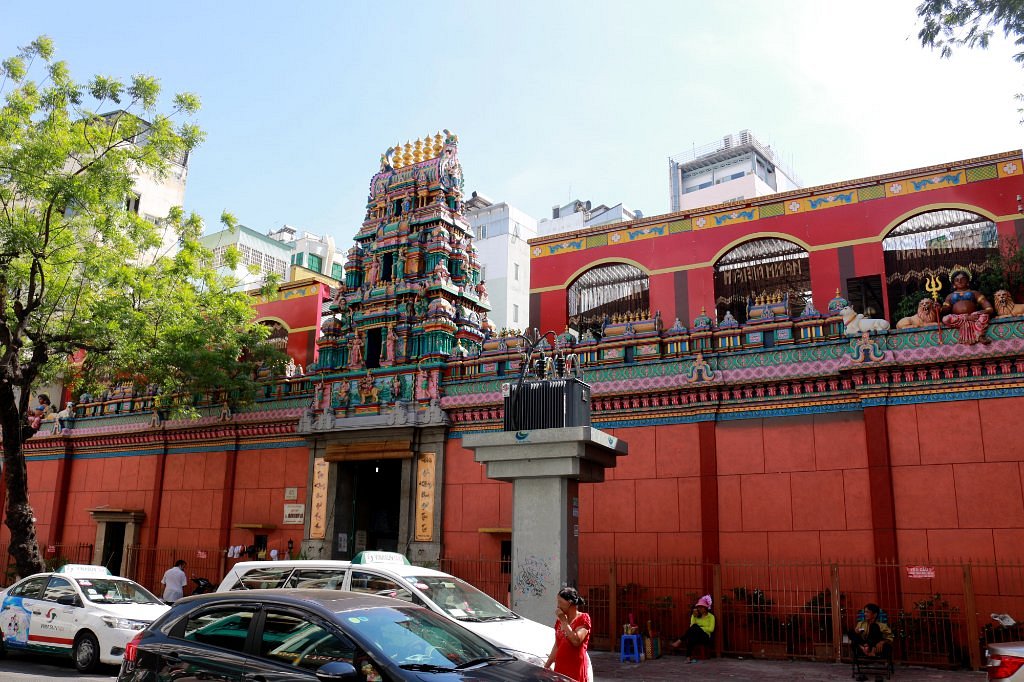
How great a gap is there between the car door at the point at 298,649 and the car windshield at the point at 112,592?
9075 mm

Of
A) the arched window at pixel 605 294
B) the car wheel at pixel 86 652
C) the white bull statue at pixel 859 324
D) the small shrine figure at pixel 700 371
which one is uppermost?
the arched window at pixel 605 294

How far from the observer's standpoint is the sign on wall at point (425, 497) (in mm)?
20266

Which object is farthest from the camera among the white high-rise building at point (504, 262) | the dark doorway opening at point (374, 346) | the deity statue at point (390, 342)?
the white high-rise building at point (504, 262)

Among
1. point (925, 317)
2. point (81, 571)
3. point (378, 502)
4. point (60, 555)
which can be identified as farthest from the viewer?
point (60, 555)

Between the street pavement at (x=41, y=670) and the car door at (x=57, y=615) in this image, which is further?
the car door at (x=57, y=615)

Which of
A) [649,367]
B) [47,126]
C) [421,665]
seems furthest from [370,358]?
[421,665]

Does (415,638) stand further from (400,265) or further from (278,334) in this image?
(278,334)

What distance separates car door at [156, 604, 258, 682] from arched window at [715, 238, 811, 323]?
17458 mm

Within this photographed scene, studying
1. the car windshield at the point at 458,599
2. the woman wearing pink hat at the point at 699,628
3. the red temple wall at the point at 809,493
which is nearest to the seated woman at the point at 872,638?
the red temple wall at the point at 809,493

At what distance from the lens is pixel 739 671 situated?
13727 mm

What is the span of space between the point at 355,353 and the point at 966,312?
48.7 ft

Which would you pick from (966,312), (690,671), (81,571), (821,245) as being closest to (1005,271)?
(966,312)

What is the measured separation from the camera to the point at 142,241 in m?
22.1

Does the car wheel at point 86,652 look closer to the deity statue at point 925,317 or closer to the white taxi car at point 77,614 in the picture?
the white taxi car at point 77,614
